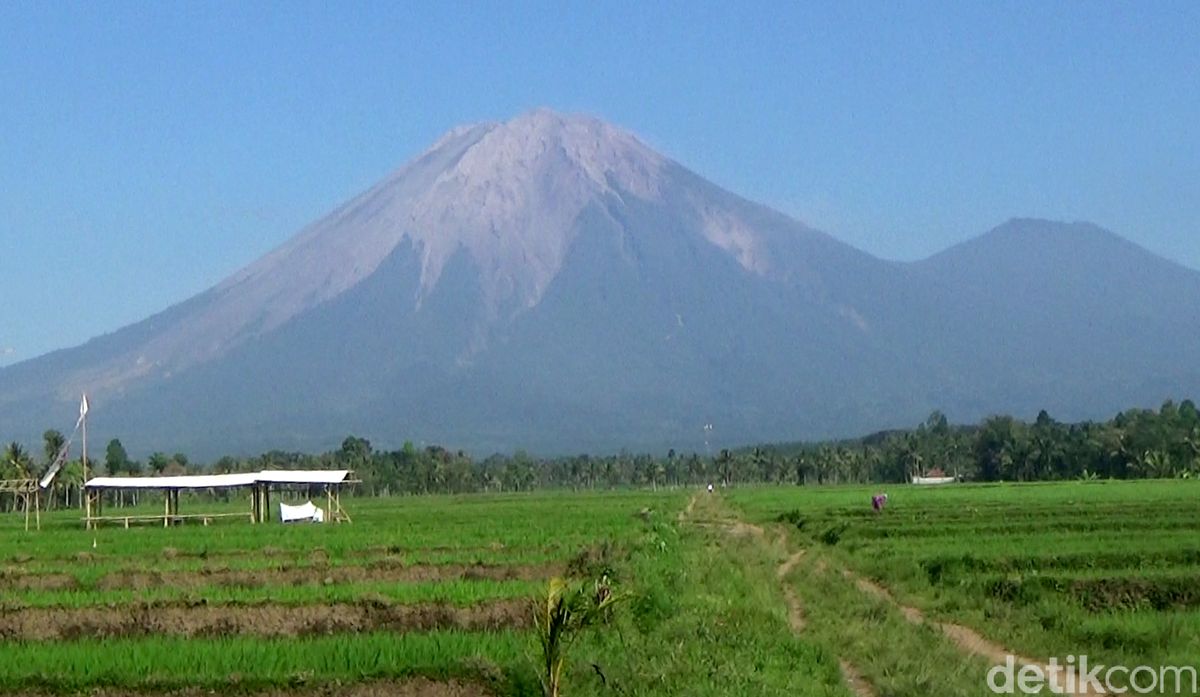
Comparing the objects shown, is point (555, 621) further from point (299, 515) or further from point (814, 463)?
point (814, 463)

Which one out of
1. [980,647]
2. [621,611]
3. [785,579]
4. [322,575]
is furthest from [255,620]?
[785,579]

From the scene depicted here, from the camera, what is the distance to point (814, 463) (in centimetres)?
12181

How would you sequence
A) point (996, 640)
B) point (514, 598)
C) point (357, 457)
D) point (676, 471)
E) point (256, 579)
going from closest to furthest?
point (996, 640), point (514, 598), point (256, 579), point (357, 457), point (676, 471)

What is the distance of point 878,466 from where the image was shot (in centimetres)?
12312

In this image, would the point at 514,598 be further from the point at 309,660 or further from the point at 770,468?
the point at 770,468

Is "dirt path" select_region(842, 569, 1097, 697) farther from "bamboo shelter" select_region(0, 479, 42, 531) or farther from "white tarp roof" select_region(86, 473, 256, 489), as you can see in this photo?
"white tarp roof" select_region(86, 473, 256, 489)

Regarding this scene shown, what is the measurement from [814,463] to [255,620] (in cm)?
10763

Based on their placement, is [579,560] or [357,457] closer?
[579,560]

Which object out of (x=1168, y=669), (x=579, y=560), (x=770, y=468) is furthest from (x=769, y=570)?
(x=770, y=468)

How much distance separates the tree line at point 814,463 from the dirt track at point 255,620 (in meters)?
62.9

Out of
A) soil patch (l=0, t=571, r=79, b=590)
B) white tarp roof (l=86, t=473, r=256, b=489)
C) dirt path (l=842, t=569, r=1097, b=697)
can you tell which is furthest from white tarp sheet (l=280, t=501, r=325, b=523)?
dirt path (l=842, t=569, r=1097, b=697)

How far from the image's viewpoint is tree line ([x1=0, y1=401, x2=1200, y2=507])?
3654 inches

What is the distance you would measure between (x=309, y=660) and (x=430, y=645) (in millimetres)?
1114

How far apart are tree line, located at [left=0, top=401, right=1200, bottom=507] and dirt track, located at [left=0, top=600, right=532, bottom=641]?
62.9 metres
